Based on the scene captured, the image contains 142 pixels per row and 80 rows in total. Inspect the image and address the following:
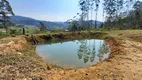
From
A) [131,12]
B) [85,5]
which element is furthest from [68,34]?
[131,12]

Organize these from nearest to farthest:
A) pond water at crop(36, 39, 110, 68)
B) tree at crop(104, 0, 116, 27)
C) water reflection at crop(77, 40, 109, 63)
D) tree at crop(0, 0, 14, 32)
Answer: pond water at crop(36, 39, 110, 68)
water reflection at crop(77, 40, 109, 63)
tree at crop(0, 0, 14, 32)
tree at crop(104, 0, 116, 27)

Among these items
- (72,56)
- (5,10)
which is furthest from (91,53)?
(5,10)

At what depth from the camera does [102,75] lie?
261 inches

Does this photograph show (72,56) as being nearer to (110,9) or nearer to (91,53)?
(91,53)

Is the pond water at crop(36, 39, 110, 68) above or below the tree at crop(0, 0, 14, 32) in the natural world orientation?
below

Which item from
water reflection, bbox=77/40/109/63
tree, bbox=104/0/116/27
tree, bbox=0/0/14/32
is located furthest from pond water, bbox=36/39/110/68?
tree, bbox=104/0/116/27

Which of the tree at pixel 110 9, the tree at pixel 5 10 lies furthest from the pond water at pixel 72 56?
the tree at pixel 110 9

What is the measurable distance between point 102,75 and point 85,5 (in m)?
Answer: 36.5

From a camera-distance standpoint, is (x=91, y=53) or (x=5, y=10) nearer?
(x=91, y=53)

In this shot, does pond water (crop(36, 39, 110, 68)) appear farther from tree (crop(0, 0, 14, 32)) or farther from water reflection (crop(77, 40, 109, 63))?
tree (crop(0, 0, 14, 32))

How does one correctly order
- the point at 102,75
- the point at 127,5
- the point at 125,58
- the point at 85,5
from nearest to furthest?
the point at 102,75, the point at 125,58, the point at 85,5, the point at 127,5

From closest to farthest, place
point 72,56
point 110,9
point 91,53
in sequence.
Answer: point 72,56
point 91,53
point 110,9

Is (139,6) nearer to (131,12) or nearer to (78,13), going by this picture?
(131,12)

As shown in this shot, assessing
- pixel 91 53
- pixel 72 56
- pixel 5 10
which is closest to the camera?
pixel 72 56
